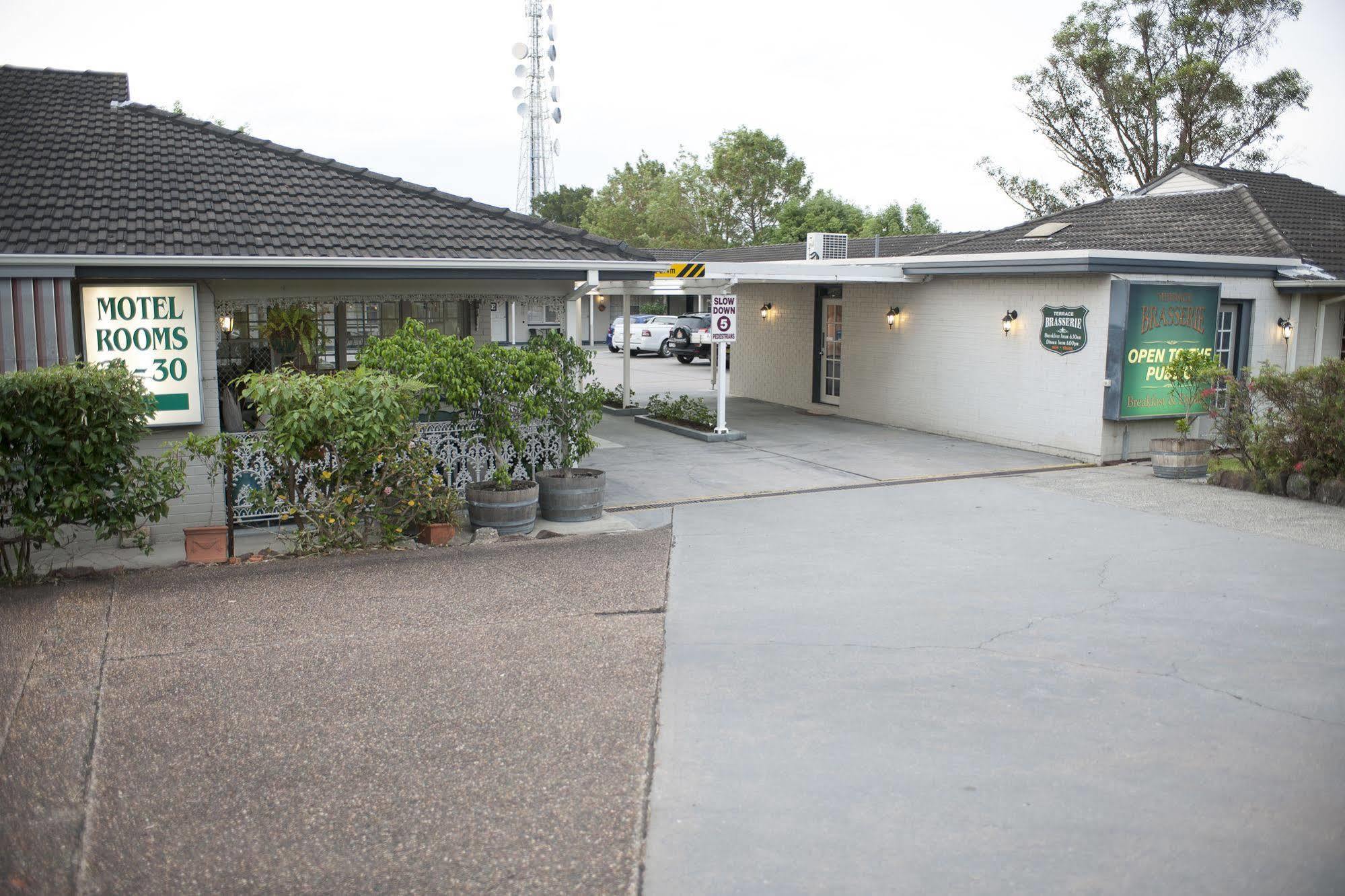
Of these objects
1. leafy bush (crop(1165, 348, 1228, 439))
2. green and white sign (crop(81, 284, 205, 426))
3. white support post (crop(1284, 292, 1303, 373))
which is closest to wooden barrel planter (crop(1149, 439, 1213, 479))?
leafy bush (crop(1165, 348, 1228, 439))

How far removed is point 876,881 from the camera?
3.89 metres

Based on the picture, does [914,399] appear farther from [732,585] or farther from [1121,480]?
[732,585]

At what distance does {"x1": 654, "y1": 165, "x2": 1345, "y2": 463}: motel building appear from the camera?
13781mm

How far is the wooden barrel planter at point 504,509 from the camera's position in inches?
377

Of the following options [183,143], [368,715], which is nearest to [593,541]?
[368,715]

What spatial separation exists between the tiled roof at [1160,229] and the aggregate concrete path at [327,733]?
10.4 meters

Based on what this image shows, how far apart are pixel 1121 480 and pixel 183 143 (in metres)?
11.4

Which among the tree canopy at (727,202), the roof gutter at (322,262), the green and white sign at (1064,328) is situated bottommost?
the green and white sign at (1064,328)

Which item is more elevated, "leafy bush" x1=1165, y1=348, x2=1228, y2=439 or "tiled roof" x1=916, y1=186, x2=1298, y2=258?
"tiled roof" x1=916, y1=186, x2=1298, y2=258

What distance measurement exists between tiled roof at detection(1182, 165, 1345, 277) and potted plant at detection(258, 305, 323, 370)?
13.3 m

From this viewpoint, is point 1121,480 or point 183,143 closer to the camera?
point 183,143

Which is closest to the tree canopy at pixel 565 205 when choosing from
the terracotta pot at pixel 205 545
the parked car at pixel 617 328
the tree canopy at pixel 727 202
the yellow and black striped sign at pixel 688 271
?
the tree canopy at pixel 727 202

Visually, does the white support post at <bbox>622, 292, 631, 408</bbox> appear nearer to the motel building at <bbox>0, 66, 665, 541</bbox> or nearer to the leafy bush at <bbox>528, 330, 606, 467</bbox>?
the motel building at <bbox>0, 66, 665, 541</bbox>

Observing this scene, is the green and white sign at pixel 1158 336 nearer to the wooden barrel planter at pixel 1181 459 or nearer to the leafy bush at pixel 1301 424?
the wooden barrel planter at pixel 1181 459
